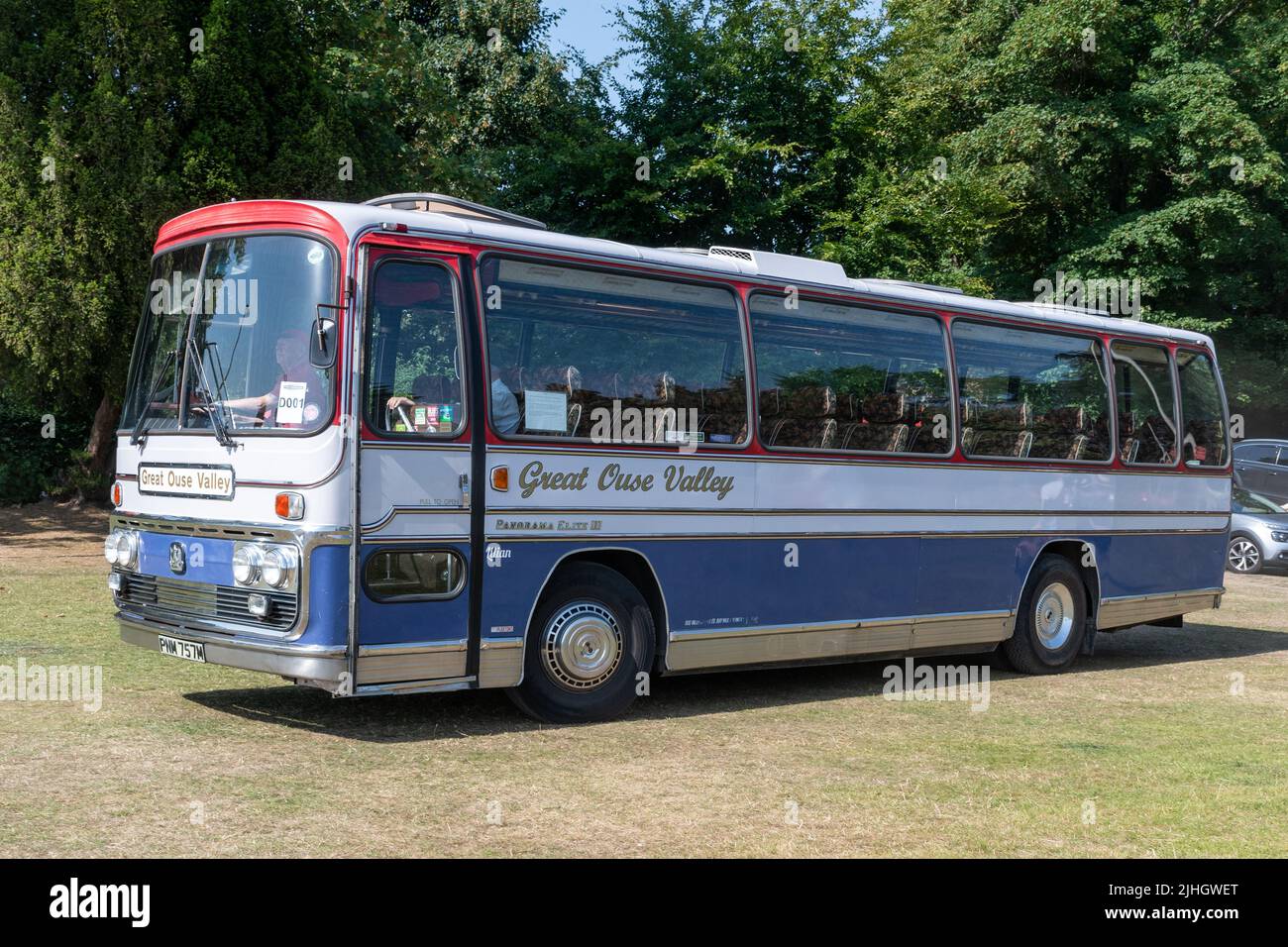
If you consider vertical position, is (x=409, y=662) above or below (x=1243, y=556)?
above

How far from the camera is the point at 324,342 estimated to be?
8.42m

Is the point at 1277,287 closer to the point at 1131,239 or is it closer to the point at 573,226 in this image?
the point at 1131,239

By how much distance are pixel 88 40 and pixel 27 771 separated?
1571 centimetres

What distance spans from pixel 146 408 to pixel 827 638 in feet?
17.9

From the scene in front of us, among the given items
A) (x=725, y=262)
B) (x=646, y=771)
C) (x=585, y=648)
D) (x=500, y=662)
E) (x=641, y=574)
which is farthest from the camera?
(x=725, y=262)

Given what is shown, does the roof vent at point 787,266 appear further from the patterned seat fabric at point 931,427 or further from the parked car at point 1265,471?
the parked car at point 1265,471

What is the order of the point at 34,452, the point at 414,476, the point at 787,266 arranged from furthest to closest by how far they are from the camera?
1. the point at 34,452
2. the point at 787,266
3. the point at 414,476

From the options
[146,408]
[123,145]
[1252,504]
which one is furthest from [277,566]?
[1252,504]

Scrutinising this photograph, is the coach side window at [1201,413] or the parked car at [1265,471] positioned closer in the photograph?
the coach side window at [1201,413]

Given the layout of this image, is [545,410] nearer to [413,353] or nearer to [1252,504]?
[413,353]

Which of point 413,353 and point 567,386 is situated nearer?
point 413,353

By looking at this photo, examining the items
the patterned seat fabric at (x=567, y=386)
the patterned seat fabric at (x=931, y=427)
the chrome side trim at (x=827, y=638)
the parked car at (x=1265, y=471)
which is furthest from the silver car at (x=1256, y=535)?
the patterned seat fabric at (x=567, y=386)

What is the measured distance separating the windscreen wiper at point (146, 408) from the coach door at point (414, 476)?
5.83ft

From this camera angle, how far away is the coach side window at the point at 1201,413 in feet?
50.4
